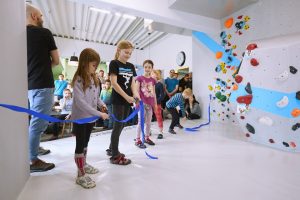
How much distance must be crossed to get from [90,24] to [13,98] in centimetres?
683

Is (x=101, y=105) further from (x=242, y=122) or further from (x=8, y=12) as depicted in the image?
(x=242, y=122)

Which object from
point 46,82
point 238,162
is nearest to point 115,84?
point 46,82

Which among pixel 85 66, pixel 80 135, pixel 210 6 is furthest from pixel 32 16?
pixel 210 6

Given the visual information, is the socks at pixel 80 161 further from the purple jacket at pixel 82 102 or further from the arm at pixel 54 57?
the arm at pixel 54 57

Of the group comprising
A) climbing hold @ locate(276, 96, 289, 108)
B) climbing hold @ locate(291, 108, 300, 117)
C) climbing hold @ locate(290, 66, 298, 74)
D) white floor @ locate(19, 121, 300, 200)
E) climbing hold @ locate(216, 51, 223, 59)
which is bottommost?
white floor @ locate(19, 121, 300, 200)

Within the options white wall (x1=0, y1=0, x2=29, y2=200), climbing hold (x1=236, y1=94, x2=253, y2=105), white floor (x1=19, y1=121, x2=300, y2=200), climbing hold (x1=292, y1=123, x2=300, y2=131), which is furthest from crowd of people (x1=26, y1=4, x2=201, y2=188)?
climbing hold (x1=292, y1=123, x2=300, y2=131)

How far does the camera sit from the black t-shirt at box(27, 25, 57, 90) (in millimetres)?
1781

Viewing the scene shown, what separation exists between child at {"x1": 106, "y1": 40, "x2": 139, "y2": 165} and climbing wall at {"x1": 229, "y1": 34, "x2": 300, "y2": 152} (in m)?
1.63

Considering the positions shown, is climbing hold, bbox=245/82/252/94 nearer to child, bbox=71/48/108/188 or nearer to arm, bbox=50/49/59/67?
child, bbox=71/48/108/188

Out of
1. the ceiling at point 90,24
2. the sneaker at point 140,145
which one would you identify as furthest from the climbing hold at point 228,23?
the sneaker at point 140,145

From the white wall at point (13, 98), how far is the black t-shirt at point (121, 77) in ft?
2.40

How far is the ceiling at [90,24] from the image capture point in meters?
5.93

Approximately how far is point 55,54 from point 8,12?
62 centimetres

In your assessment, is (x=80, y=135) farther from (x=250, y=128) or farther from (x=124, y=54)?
(x=250, y=128)
